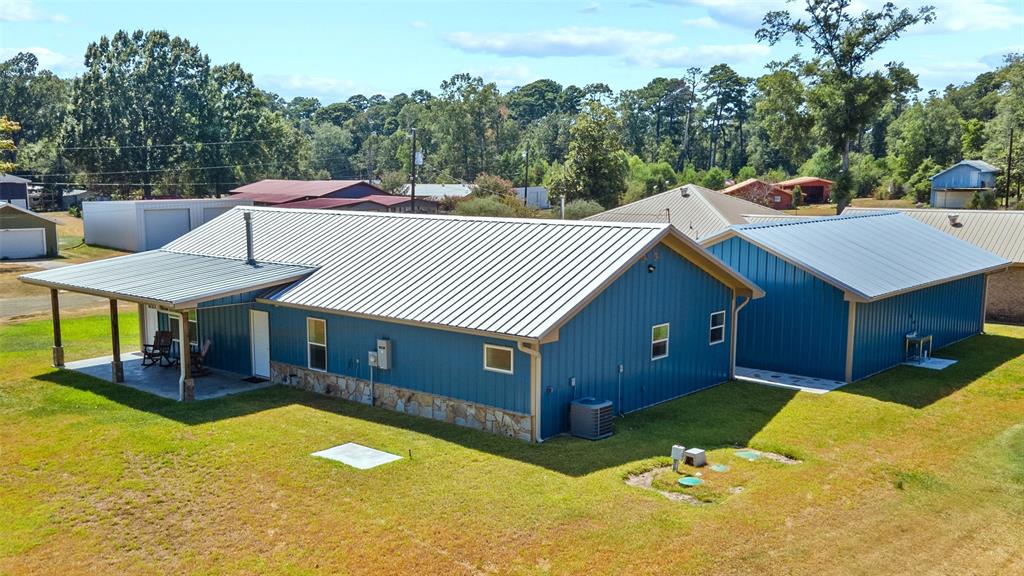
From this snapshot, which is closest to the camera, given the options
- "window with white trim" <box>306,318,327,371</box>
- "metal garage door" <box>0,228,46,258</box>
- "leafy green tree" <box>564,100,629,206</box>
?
"window with white trim" <box>306,318,327,371</box>

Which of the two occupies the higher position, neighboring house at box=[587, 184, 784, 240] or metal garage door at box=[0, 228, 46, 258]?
neighboring house at box=[587, 184, 784, 240]

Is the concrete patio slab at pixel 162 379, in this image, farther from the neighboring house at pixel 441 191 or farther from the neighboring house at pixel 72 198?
the neighboring house at pixel 72 198

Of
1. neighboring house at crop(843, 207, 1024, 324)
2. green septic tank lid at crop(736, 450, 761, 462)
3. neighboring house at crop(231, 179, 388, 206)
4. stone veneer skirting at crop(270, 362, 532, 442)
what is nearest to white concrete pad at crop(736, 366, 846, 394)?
green septic tank lid at crop(736, 450, 761, 462)

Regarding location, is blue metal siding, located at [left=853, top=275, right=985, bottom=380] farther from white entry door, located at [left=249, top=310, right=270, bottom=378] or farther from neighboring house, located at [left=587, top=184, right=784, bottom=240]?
white entry door, located at [left=249, top=310, right=270, bottom=378]

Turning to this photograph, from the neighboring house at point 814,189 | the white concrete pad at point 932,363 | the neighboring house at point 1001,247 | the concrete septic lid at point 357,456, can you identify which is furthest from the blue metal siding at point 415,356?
the neighboring house at point 814,189

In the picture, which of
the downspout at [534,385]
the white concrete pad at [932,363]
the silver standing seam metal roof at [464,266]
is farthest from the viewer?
the white concrete pad at [932,363]

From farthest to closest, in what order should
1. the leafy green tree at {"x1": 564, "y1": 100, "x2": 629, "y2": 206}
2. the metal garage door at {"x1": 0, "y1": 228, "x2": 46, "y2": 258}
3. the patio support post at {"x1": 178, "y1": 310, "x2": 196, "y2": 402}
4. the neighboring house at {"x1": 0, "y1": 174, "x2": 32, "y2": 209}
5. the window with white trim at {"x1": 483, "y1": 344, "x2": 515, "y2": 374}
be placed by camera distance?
the neighboring house at {"x1": 0, "y1": 174, "x2": 32, "y2": 209}, the leafy green tree at {"x1": 564, "y1": 100, "x2": 629, "y2": 206}, the metal garage door at {"x1": 0, "y1": 228, "x2": 46, "y2": 258}, the patio support post at {"x1": 178, "y1": 310, "x2": 196, "y2": 402}, the window with white trim at {"x1": 483, "y1": 344, "x2": 515, "y2": 374}

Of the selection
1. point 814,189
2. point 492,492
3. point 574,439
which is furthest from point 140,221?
point 814,189
